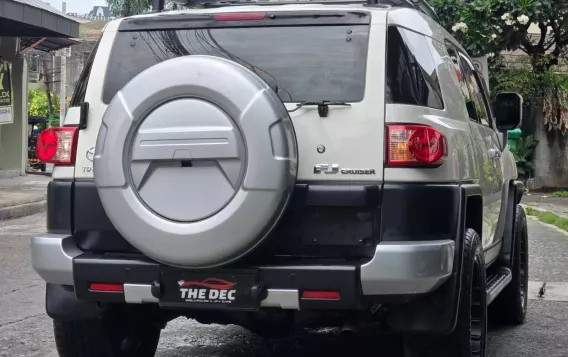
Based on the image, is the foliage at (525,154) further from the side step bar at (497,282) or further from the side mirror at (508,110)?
the side step bar at (497,282)

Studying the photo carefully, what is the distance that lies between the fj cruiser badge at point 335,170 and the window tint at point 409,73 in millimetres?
329

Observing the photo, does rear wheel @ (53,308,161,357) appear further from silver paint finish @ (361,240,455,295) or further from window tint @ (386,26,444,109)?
window tint @ (386,26,444,109)

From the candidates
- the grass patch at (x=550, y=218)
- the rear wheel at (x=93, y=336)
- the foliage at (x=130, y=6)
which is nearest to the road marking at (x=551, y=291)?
the rear wheel at (x=93, y=336)

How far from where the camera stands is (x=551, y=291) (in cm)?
798

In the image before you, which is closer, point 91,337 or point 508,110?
point 91,337

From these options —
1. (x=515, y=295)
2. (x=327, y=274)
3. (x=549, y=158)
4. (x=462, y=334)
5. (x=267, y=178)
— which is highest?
(x=549, y=158)

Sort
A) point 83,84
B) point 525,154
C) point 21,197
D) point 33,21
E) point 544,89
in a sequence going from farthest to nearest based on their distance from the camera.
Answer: point 544,89 → point 525,154 → point 33,21 → point 21,197 → point 83,84

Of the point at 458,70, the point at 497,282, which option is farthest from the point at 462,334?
the point at 458,70

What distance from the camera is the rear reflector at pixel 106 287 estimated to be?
3.93 metres

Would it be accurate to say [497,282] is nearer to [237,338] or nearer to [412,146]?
[237,338]

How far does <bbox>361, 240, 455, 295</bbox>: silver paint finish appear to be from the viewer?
12.1 ft

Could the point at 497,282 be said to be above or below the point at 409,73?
below

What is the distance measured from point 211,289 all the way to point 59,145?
1043 mm

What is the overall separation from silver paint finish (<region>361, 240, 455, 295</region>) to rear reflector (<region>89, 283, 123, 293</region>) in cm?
107
